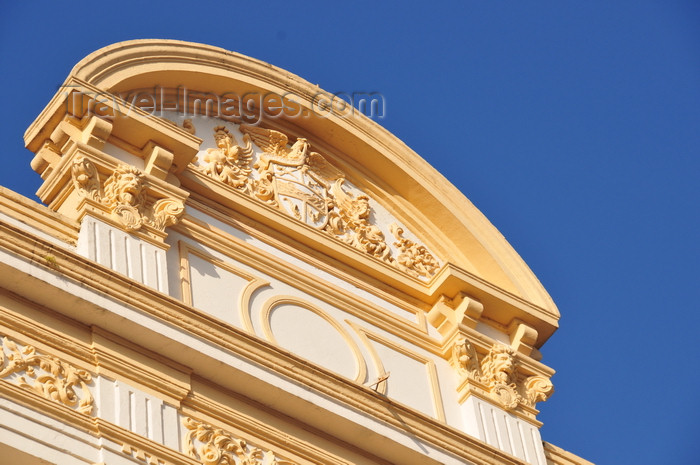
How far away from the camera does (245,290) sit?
14344 mm

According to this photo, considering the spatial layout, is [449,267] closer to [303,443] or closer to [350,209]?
[350,209]

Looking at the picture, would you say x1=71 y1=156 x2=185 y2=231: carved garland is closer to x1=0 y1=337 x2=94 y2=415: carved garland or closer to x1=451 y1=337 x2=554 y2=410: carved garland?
x1=0 y1=337 x2=94 y2=415: carved garland

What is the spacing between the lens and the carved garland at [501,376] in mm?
15375

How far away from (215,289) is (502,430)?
9.88ft

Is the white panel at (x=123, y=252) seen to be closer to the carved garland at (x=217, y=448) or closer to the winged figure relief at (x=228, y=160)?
the carved garland at (x=217, y=448)

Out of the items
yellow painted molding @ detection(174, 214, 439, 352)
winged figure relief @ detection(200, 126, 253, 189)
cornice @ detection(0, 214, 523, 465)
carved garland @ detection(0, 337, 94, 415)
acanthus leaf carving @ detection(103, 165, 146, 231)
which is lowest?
carved garland @ detection(0, 337, 94, 415)

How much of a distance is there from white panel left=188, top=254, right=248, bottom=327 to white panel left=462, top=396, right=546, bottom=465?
2422mm

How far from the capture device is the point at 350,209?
1636 centimetres

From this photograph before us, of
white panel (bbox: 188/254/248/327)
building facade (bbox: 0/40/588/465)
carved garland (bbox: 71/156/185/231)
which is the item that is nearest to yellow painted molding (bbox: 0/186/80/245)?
building facade (bbox: 0/40/588/465)

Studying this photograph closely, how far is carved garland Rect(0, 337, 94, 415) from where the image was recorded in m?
12.0

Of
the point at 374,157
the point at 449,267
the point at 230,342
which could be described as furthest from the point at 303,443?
the point at 374,157

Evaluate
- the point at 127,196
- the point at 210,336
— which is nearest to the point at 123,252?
the point at 127,196

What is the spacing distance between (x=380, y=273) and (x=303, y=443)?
287 cm

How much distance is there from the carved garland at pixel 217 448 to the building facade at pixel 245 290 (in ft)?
0.06
